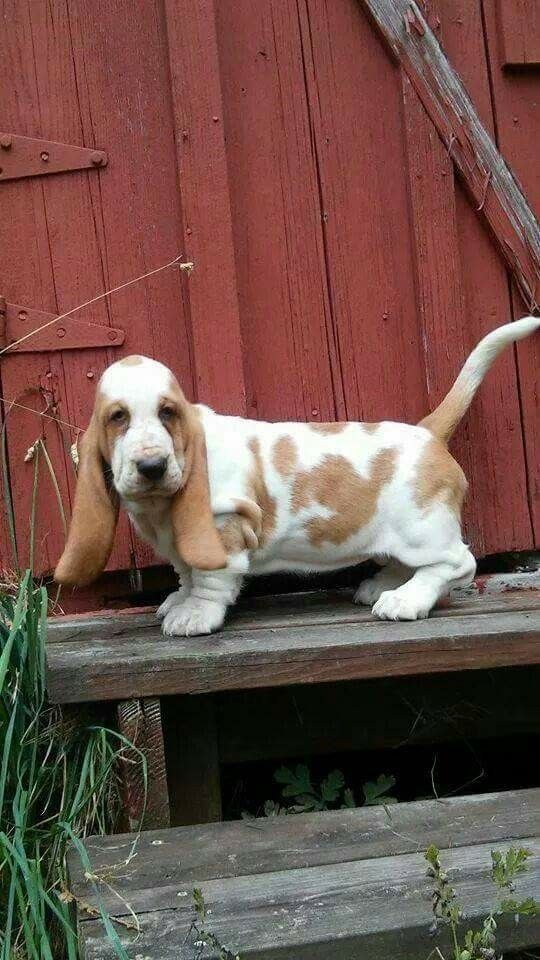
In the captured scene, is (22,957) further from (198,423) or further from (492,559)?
(492,559)

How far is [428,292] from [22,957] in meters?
2.37

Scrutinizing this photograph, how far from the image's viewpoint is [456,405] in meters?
3.21

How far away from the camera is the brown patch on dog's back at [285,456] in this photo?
2.90m

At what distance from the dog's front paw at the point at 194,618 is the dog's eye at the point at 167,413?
20.5 inches

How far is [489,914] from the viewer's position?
186 centimetres

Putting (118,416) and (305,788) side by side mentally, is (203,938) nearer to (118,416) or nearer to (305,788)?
(305,788)

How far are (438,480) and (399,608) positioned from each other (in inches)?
16.8

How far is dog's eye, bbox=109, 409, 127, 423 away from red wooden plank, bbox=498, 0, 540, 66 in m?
1.97

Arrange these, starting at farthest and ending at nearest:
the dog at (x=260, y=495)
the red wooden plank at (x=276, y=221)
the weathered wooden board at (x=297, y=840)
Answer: the red wooden plank at (x=276, y=221)
the dog at (x=260, y=495)
the weathered wooden board at (x=297, y=840)

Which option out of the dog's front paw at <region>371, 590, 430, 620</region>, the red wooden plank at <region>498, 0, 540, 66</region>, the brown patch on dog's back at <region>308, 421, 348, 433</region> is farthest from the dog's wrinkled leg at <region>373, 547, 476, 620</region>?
the red wooden plank at <region>498, 0, 540, 66</region>

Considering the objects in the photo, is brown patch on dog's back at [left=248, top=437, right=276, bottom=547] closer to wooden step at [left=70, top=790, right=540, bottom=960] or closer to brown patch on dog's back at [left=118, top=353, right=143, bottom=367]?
brown patch on dog's back at [left=118, top=353, right=143, bottom=367]

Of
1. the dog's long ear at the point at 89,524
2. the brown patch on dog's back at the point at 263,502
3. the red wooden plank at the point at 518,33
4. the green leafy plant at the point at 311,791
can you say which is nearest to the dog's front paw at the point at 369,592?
the brown patch on dog's back at the point at 263,502

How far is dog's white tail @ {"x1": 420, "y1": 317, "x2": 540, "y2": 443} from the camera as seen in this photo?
10.4ft

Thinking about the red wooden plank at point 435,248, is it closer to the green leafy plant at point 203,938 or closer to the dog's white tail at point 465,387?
the dog's white tail at point 465,387
